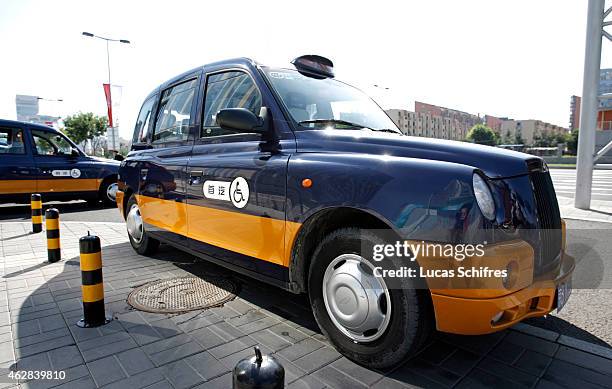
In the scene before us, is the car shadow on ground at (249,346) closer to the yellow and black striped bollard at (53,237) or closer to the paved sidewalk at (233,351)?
the paved sidewalk at (233,351)

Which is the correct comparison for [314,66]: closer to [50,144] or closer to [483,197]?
[483,197]

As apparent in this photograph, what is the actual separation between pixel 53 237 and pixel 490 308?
17.0ft

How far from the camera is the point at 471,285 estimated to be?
6.14ft

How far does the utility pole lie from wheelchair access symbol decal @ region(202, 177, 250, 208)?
913 cm

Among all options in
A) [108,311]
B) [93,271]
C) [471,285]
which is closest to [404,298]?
[471,285]

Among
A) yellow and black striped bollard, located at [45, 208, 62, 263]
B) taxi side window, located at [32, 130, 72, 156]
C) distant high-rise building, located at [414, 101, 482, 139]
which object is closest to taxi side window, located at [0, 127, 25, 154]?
taxi side window, located at [32, 130, 72, 156]

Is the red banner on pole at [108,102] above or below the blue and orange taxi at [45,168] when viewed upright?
above

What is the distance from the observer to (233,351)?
8.44 ft

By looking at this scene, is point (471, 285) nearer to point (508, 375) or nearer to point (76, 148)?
point (508, 375)

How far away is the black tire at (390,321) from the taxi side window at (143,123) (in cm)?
350

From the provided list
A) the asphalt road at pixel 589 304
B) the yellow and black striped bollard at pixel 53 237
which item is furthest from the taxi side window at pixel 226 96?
the asphalt road at pixel 589 304

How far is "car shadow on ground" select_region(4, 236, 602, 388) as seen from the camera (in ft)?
7.46

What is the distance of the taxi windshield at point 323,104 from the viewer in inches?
115

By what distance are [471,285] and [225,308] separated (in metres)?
2.17
